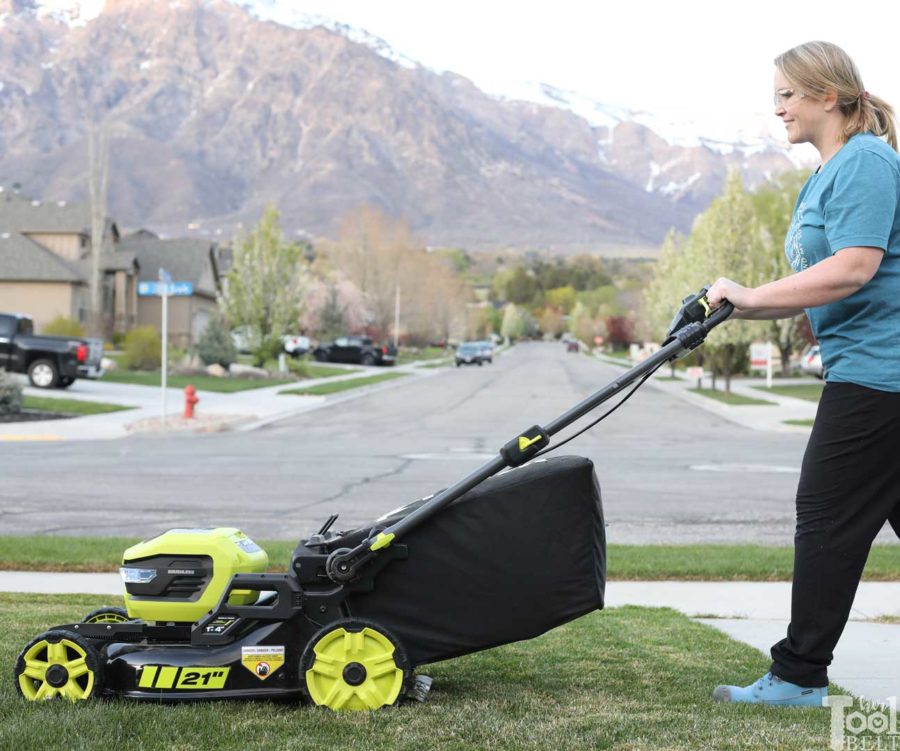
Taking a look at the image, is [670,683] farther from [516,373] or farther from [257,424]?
[516,373]

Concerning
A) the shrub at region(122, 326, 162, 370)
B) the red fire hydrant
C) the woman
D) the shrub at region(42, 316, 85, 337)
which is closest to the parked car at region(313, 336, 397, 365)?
the shrub at region(122, 326, 162, 370)

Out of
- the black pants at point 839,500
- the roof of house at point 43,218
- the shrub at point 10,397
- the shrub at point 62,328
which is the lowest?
the shrub at point 10,397

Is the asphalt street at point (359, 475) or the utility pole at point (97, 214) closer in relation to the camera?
the asphalt street at point (359, 475)

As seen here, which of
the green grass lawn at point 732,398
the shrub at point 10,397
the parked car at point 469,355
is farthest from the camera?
the parked car at point 469,355

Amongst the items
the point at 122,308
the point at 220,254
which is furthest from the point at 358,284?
the point at 122,308

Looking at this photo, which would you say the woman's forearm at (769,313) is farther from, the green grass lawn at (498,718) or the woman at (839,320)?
the green grass lawn at (498,718)

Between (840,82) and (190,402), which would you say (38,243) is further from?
(840,82)

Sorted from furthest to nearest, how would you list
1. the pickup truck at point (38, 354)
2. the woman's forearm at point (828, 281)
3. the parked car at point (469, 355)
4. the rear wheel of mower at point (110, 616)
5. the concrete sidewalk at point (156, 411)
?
the parked car at point (469, 355)
the pickup truck at point (38, 354)
the concrete sidewalk at point (156, 411)
the rear wheel of mower at point (110, 616)
the woman's forearm at point (828, 281)

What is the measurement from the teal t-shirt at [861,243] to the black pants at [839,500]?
11 cm

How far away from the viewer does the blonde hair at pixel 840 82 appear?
4504 millimetres

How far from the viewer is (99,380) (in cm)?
3881

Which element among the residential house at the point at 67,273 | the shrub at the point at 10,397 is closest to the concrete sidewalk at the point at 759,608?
the shrub at the point at 10,397

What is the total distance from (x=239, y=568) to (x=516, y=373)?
51.4 m

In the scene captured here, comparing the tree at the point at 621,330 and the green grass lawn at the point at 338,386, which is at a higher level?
the tree at the point at 621,330
